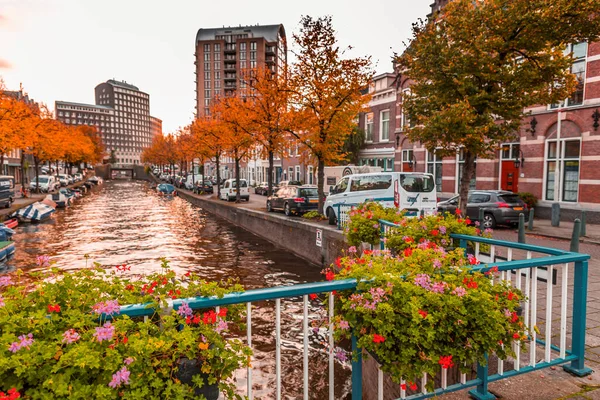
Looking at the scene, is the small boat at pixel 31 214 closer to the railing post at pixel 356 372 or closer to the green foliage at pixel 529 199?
the railing post at pixel 356 372

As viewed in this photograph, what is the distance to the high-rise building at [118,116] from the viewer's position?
536 feet

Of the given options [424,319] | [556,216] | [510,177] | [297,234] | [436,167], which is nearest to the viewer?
[424,319]

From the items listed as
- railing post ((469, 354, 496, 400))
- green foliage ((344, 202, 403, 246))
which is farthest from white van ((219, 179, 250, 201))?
railing post ((469, 354, 496, 400))

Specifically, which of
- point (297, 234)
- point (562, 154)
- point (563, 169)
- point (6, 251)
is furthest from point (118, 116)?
point (563, 169)

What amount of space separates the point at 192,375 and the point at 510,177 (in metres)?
22.1

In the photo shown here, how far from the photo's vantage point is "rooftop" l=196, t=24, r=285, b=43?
10138 cm

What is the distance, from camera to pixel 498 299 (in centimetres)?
288

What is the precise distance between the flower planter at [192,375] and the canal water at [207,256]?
1.50 meters

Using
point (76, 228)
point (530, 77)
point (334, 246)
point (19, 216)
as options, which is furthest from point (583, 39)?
point (19, 216)

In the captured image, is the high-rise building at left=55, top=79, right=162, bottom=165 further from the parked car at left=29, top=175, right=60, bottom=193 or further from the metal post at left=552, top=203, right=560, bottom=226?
the metal post at left=552, top=203, right=560, bottom=226

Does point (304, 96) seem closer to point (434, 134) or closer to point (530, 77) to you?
point (434, 134)

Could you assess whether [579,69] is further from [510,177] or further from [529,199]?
[529,199]

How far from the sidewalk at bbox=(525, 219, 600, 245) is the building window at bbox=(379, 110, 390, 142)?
623 inches

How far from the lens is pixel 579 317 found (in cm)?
358
